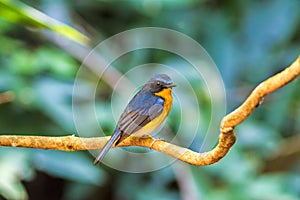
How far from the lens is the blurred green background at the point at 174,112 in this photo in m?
2.01

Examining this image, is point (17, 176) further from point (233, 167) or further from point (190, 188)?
point (233, 167)

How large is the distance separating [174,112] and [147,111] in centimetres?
82

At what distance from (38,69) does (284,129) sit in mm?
1208

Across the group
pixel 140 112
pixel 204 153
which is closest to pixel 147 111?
pixel 140 112

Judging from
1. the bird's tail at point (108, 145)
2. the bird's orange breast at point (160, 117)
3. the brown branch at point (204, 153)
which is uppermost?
the bird's orange breast at point (160, 117)

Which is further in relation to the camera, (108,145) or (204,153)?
(108,145)

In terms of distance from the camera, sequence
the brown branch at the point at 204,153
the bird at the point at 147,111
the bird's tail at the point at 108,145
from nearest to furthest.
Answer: the brown branch at the point at 204,153, the bird's tail at the point at 108,145, the bird at the point at 147,111

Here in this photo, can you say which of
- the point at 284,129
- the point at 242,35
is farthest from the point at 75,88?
the point at 284,129

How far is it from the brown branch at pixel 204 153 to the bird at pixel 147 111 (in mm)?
17

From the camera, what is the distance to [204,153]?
0.78 metres

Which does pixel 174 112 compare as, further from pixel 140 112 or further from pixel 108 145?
pixel 108 145

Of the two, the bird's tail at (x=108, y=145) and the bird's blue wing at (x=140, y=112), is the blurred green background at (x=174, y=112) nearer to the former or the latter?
the bird's blue wing at (x=140, y=112)

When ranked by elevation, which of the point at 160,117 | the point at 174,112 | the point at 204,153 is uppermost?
the point at 174,112

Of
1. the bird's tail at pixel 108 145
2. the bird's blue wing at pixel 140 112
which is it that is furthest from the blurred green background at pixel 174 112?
the bird's tail at pixel 108 145
